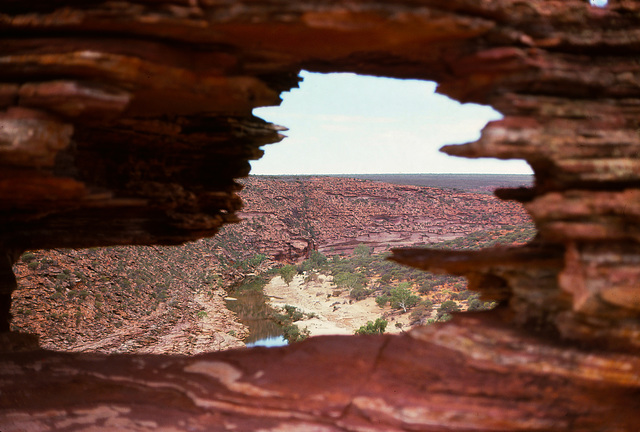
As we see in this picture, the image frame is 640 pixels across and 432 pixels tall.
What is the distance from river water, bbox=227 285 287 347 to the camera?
2045 cm

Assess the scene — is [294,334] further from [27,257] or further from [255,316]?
[27,257]

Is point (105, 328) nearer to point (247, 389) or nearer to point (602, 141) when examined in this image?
point (247, 389)

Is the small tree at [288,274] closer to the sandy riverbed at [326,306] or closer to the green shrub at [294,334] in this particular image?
the sandy riverbed at [326,306]

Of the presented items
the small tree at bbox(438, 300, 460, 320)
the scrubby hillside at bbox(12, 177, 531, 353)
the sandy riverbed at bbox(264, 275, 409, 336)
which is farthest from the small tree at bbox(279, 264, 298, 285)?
the small tree at bbox(438, 300, 460, 320)

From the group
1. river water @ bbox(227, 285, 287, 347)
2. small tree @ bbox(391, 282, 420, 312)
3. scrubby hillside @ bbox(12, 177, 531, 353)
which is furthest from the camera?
small tree @ bbox(391, 282, 420, 312)

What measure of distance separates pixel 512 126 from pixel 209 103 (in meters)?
4.29

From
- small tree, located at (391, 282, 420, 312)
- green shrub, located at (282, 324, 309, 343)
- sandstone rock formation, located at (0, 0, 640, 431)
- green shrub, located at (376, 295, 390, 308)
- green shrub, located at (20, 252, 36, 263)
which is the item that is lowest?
green shrub, located at (282, 324, 309, 343)

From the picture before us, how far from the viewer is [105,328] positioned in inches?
667

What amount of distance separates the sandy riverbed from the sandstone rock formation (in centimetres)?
1200

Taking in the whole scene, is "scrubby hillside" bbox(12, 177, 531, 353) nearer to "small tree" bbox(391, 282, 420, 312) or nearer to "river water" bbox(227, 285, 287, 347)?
"river water" bbox(227, 285, 287, 347)

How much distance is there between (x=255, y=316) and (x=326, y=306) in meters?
4.80

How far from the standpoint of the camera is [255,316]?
24.6m

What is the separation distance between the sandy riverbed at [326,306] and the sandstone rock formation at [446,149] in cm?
1200

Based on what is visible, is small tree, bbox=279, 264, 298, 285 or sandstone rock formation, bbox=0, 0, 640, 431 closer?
sandstone rock formation, bbox=0, 0, 640, 431
